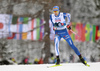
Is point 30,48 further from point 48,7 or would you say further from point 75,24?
point 48,7

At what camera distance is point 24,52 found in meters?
17.5

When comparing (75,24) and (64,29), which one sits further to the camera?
(75,24)

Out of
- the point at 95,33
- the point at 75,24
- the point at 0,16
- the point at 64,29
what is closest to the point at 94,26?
the point at 95,33

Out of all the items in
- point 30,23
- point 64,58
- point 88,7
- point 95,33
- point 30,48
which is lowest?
point 64,58

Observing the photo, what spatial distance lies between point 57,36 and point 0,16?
1056 cm

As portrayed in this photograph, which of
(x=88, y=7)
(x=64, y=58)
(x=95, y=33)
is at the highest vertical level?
(x=88, y=7)

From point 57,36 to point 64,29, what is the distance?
0.31m

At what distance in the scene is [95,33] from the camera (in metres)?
16.6

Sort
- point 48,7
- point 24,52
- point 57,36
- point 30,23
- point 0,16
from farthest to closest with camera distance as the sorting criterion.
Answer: point 24,52 → point 30,23 → point 0,16 → point 48,7 → point 57,36

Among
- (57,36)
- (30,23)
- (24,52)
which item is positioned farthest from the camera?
(24,52)

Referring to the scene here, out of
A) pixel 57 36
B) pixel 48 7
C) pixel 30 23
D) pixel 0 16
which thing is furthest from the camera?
pixel 30 23

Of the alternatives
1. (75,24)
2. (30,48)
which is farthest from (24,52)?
(75,24)

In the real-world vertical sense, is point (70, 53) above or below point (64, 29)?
below

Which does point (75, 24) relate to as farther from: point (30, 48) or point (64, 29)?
point (64, 29)
